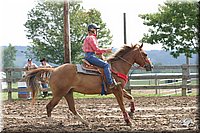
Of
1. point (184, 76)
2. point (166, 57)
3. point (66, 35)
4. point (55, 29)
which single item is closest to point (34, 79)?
point (66, 35)

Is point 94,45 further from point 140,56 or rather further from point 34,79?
point 34,79

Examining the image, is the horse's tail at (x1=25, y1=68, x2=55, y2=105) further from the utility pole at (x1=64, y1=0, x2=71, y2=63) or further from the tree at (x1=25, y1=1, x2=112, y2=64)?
the tree at (x1=25, y1=1, x2=112, y2=64)

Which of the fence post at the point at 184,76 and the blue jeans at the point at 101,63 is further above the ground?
the blue jeans at the point at 101,63

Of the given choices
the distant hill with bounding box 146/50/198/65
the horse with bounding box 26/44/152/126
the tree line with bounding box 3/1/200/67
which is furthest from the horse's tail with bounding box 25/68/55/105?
the tree line with bounding box 3/1/200/67

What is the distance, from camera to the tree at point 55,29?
35.0 meters

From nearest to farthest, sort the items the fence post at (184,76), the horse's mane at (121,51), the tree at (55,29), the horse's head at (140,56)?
the horse's mane at (121,51) → the horse's head at (140,56) → the fence post at (184,76) → the tree at (55,29)

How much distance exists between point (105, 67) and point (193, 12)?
17.2m

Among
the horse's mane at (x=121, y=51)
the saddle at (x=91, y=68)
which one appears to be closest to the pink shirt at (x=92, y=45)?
the saddle at (x=91, y=68)

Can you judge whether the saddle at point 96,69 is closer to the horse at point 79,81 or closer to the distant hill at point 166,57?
the horse at point 79,81

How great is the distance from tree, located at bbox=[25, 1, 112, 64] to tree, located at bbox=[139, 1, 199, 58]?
8597mm

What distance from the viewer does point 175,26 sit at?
25484 mm

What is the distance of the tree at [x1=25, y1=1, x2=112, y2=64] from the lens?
35.0m

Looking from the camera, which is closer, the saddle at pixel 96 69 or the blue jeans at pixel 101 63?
the blue jeans at pixel 101 63

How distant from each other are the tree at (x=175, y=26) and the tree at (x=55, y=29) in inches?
338
